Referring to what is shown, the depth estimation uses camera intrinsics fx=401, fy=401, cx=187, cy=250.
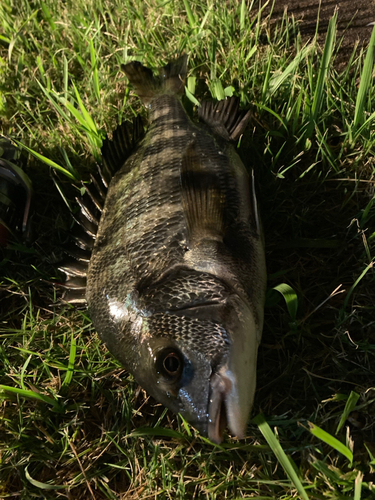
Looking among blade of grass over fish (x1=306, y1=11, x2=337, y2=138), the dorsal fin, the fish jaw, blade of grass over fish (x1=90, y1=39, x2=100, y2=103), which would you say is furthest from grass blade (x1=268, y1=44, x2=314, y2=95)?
the fish jaw

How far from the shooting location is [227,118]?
8.34 feet

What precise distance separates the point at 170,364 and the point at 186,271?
1.44ft

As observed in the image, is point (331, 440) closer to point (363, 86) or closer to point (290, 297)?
point (290, 297)

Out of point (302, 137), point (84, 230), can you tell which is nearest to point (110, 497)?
point (84, 230)

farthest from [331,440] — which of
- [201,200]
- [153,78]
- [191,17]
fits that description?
[191,17]

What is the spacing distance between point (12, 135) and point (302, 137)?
7.50 ft

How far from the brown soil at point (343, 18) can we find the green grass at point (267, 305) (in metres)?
0.11

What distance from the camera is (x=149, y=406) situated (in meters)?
2.28

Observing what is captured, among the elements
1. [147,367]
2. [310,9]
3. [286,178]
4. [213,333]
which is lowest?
[147,367]

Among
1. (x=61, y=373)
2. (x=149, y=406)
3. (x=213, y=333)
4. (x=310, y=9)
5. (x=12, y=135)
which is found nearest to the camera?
(x=213, y=333)

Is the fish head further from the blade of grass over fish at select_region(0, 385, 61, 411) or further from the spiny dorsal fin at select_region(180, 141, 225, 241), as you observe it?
the blade of grass over fish at select_region(0, 385, 61, 411)

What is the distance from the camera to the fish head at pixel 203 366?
1.60m

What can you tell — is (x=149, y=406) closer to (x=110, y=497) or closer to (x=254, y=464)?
(x=110, y=497)

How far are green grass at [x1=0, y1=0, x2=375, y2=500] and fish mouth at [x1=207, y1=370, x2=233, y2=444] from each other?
1.20 ft
